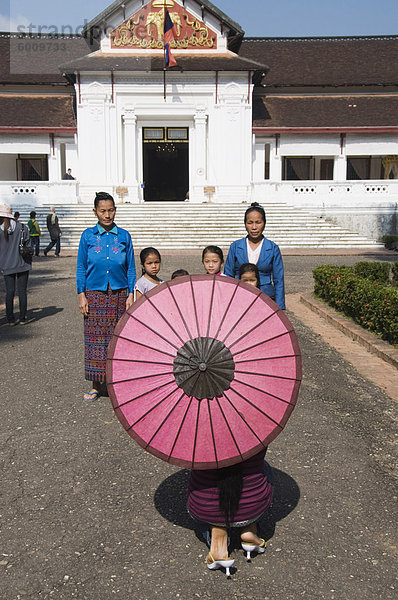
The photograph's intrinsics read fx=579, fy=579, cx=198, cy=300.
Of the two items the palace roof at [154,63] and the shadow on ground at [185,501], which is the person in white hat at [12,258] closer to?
the shadow on ground at [185,501]

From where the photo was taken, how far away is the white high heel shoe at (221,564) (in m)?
2.62

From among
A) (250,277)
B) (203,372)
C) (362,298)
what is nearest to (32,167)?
(362,298)

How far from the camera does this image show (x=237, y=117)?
26.5 metres

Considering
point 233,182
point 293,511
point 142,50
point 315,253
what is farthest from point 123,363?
point 142,50

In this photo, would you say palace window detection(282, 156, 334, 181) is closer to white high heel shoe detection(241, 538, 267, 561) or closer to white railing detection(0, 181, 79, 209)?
white railing detection(0, 181, 79, 209)

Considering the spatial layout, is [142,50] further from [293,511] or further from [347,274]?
[293,511]

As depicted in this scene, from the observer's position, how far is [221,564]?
2639 mm

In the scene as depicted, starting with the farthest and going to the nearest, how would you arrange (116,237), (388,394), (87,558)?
(388,394)
(116,237)
(87,558)

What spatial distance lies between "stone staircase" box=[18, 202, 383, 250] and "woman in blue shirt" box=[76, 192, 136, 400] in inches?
576

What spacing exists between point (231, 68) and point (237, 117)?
6.99ft

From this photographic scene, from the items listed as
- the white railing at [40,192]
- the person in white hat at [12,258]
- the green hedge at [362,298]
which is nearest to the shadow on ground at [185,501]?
the green hedge at [362,298]

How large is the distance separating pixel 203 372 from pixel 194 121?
25.8m

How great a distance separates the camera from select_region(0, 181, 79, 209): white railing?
23469 mm

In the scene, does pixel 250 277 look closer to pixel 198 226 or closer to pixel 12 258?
pixel 12 258
